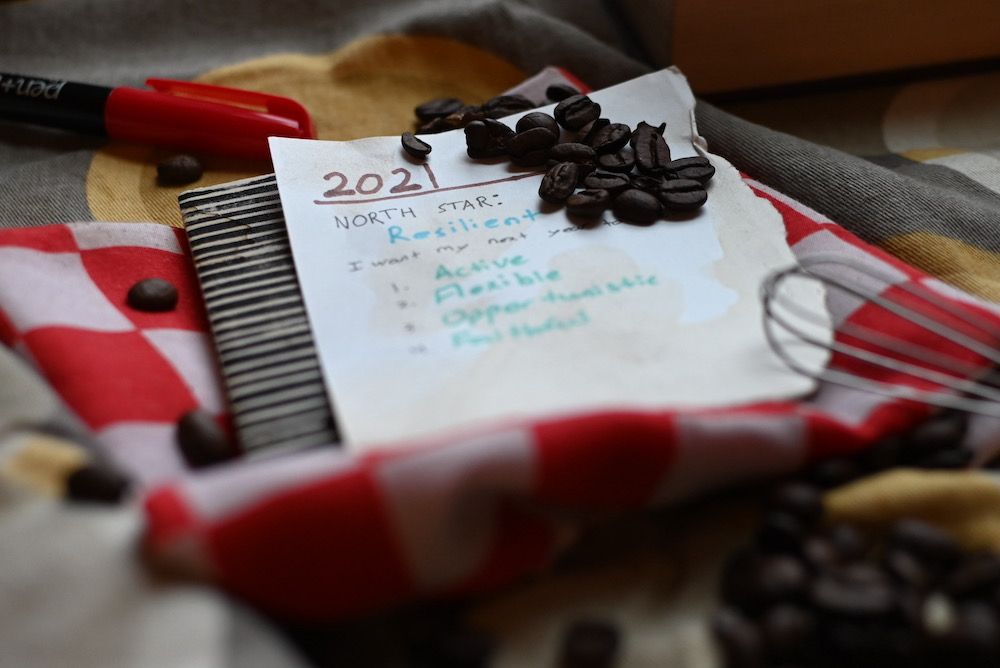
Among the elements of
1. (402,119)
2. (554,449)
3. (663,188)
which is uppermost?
(402,119)

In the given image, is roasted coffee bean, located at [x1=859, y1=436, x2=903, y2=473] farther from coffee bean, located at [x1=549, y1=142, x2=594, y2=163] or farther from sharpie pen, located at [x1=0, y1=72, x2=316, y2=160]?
sharpie pen, located at [x1=0, y1=72, x2=316, y2=160]

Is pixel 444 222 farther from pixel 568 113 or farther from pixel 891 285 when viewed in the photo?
pixel 891 285

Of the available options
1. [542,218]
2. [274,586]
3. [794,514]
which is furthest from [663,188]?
[274,586]

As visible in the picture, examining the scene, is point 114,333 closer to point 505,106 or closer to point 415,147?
point 415,147

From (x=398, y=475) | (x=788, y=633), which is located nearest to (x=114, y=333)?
(x=398, y=475)

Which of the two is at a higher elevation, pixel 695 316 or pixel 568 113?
pixel 568 113

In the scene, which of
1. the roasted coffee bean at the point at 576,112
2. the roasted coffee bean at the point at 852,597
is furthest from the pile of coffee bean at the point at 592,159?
the roasted coffee bean at the point at 852,597

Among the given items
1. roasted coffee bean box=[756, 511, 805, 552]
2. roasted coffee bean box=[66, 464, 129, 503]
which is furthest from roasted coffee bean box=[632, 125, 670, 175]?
roasted coffee bean box=[66, 464, 129, 503]

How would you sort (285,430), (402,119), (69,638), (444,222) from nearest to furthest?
(69,638) → (285,430) → (444,222) → (402,119)
